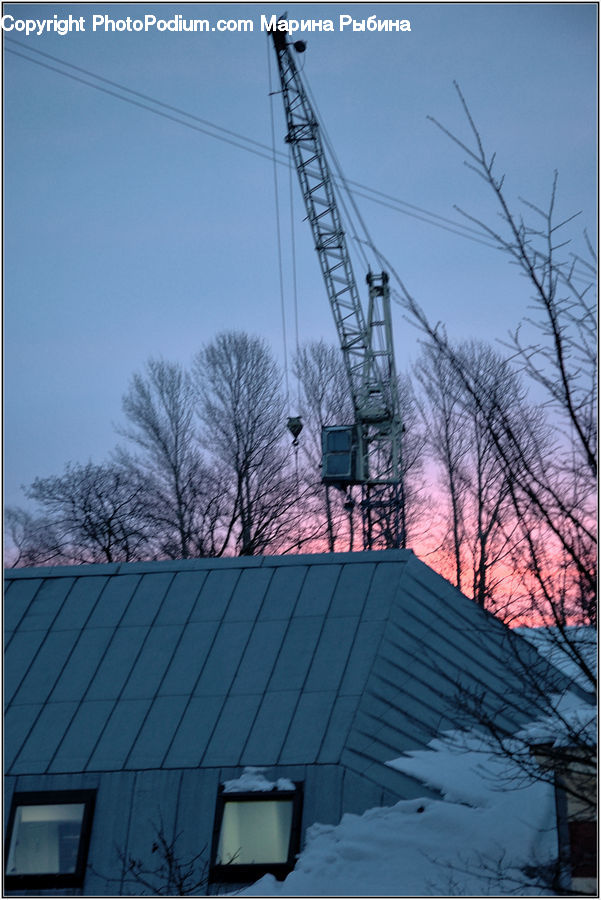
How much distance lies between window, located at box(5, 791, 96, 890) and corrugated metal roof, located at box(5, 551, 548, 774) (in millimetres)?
449

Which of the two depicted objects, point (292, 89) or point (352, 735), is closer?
point (352, 735)

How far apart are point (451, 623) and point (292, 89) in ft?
166

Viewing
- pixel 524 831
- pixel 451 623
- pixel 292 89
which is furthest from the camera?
pixel 292 89

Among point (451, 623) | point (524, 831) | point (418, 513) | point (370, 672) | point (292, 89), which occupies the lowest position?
point (524, 831)

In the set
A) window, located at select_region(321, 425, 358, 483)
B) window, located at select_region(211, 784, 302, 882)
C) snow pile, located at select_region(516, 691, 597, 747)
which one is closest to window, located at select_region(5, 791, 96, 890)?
window, located at select_region(211, 784, 302, 882)

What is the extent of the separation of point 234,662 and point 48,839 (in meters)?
3.36

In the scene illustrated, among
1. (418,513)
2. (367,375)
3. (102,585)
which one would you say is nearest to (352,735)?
(102,585)

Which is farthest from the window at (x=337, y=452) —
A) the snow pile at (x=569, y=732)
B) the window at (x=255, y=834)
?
the window at (x=255, y=834)

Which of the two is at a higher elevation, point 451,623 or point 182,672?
point 451,623

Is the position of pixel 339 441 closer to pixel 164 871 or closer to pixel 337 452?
pixel 337 452

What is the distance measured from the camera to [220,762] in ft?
44.8

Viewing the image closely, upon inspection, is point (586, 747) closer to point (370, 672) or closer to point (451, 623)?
point (370, 672)

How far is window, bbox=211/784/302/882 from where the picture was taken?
12.5m

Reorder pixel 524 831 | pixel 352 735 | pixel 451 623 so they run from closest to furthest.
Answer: pixel 524 831 < pixel 352 735 < pixel 451 623
